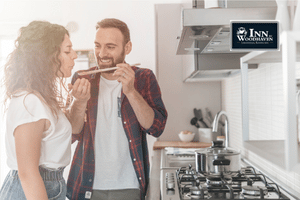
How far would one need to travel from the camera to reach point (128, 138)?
1.50 meters

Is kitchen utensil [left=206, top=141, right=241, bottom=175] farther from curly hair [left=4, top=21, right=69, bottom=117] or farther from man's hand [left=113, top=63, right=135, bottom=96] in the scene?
curly hair [left=4, top=21, right=69, bottom=117]

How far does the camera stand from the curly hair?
3.50 feet

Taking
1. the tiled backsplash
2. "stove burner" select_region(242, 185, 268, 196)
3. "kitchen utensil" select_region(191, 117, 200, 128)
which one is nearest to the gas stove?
"stove burner" select_region(242, 185, 268, 196)

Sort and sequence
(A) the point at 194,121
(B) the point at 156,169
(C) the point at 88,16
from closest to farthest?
(B) the point at 156,169 < (A) the point at 194,121 < (C) the point at 88,16

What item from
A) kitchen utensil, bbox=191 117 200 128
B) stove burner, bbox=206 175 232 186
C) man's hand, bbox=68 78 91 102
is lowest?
stove burner, bbox=206 175 232 186

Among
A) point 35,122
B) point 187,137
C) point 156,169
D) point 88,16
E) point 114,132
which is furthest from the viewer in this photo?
point 88,16

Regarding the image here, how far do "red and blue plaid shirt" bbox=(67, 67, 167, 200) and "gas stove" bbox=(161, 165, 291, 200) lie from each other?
19 cm

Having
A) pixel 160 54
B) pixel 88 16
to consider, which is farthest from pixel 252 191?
pixel 88 16

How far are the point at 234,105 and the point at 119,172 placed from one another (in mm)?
1225

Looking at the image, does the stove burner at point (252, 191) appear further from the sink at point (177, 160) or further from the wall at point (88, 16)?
the wall at point (88, 16)

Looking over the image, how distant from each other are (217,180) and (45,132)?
673mm

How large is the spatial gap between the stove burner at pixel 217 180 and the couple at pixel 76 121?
0.38 m

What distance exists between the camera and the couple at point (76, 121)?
3.26ft

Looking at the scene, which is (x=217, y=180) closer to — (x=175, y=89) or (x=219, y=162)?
(x=219, y=162)
